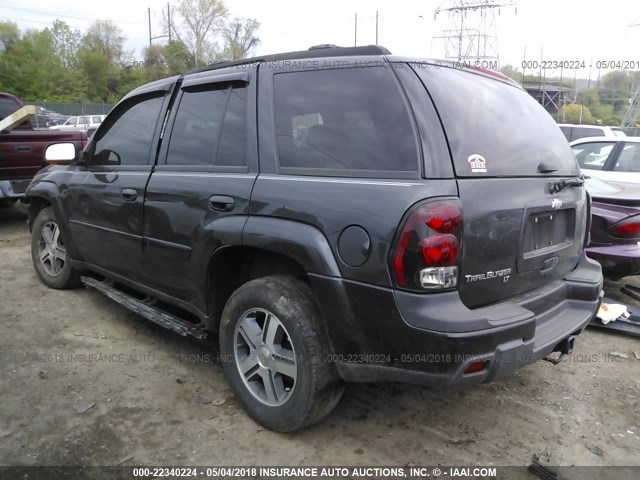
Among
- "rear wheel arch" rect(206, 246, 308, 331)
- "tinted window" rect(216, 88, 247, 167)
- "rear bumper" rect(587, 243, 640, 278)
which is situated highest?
"tinted window" rect(216, 88, 247, 167)

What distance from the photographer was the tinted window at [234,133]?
2876 millimetres

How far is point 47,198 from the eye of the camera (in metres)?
4.53

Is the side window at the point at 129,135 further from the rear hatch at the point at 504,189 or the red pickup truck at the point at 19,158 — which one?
the red pickup truck at the point at 19,158

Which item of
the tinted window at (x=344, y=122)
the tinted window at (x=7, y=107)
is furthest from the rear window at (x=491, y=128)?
the tinted window at (x=7, y=107)

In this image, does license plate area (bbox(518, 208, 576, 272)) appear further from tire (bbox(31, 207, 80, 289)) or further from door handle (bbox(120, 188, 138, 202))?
tire (bbox(31, 207, 80, 289))

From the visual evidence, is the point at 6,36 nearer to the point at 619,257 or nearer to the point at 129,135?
the point at 129,135

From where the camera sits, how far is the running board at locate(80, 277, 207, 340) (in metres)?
3.17

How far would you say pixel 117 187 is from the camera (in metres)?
3.67

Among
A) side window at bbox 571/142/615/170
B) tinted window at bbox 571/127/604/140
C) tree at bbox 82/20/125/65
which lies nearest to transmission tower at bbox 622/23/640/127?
tinted window at bbox 571/127/604/140

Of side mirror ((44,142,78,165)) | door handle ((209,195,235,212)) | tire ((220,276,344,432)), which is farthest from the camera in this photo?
side mirror ((44,142,78,165))

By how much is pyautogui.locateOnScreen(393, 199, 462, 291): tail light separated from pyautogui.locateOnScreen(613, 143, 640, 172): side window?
717 centimetres

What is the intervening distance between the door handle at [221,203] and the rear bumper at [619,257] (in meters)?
3.37

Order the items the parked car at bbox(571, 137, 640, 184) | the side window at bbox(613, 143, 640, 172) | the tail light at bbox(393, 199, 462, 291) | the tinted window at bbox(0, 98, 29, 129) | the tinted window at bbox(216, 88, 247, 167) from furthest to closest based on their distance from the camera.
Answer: the tinted window at bbox(0, 98, 29, 129), the side window at bbox(613, 143, 640, 172), the parked car at bbox(571, 137, 640, 184), the tinted window at bbox(216, 88, 247, 167), the tail light at bbox(393, 199, 462, 291)

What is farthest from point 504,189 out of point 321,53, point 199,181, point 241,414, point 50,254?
point 50,254
